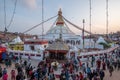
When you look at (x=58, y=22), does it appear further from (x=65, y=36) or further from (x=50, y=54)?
(x=50, y=54)

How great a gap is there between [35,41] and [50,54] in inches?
312

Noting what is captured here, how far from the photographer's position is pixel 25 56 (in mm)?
26797

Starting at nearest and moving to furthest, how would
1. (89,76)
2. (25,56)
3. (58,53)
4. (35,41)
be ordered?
(89,76), (58,53), (25,56), (35,41)

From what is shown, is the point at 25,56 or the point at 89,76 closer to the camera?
the point at 89,76

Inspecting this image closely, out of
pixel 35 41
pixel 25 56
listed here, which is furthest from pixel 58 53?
pixel 35 41

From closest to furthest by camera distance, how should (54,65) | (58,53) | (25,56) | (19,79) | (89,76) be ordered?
(19,79)
(89,76)
(54,65)
(58,53)
(25,56)

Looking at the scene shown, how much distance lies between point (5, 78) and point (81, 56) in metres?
11.8

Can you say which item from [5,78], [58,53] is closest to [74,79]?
[5,78]

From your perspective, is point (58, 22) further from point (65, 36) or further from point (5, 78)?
point (5, 78)

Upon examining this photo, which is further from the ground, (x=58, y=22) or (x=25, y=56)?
(x=58, y=22)

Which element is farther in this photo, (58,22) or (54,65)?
(58,22)

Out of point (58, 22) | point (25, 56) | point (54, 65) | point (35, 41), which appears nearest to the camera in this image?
point (54, 65)

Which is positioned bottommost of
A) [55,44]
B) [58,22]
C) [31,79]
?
[31,79]

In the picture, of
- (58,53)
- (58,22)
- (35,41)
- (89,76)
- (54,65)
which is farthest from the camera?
(58,22)
